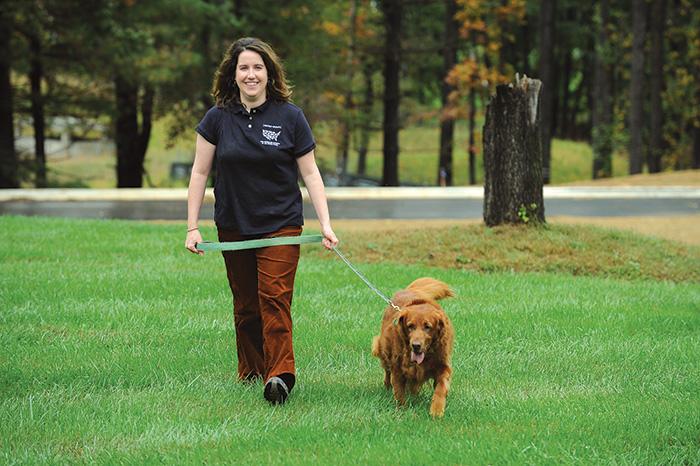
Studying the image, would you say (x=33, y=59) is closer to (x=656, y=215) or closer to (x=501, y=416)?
(x=656, y=215)

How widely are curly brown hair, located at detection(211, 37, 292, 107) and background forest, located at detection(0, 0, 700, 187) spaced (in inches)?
568

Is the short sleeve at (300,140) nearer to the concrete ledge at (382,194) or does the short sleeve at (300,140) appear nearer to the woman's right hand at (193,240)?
the woman's right hand at (193,240)

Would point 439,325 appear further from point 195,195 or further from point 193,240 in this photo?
point 195,195

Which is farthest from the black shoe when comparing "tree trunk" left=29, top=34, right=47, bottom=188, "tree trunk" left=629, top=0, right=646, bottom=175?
"tree trunk" left=629, top=0, right=646, bottom=175

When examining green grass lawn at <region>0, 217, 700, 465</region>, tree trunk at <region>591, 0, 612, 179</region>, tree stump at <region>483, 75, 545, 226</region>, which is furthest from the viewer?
tree trunk at <region>591, 0, 612, 179</region>

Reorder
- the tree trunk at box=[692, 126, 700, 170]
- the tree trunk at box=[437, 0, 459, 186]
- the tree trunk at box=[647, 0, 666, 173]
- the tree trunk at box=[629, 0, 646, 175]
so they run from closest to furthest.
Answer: the tree trunk at box=[629, 0, 646, 175] < the tree trunk at box=[647, 0, 666, 173] < the tree trunk at box=[437, 0, 459, 186] < the tree trunk at box=[692, 126, 700, 170]

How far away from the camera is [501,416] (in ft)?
18.9

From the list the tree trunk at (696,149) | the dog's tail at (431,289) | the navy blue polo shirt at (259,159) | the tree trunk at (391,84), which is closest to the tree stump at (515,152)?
the dog's tail at (431,289)

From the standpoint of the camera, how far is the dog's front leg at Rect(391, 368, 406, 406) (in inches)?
229

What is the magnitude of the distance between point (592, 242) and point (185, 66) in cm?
1499

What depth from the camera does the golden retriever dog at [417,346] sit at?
546cm

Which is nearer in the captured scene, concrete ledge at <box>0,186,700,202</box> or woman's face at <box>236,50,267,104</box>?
woman's face at <box>236,50,267,104</box>

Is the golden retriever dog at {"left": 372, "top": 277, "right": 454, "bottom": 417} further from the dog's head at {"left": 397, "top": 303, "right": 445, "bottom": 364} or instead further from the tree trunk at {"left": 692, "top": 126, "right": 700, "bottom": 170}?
the tree trunk at {"left": 692, "top": 126, "right": 700, "bottom": 170}

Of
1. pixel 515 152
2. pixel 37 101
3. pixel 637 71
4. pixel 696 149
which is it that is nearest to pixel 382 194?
pixel 515 152
